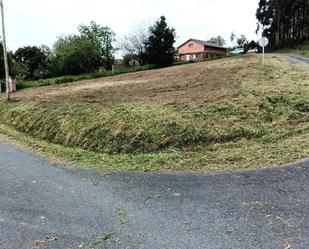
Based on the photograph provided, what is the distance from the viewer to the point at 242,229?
387cm

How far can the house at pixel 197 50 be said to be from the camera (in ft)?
201

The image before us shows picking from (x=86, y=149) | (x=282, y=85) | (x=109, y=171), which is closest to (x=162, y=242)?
(x=109, y=171)

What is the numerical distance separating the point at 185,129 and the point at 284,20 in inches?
1649

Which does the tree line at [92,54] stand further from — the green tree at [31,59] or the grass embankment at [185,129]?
the grass embankment at [185,129]

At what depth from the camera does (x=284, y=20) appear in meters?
44.7

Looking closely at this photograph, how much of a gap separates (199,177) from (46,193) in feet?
7.57

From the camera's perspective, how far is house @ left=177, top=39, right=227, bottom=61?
61219 millimetres

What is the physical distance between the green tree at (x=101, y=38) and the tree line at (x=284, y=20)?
2030 cm

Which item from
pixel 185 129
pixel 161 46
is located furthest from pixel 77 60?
pixel 185 129

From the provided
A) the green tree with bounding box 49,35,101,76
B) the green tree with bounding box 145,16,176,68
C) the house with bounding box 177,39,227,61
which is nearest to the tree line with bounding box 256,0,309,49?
the house with bounding box 177,39,227,61

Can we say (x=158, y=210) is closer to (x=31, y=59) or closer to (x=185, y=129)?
(x=185, y=129)

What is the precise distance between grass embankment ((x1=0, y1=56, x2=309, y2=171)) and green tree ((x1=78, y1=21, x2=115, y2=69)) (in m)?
35.1

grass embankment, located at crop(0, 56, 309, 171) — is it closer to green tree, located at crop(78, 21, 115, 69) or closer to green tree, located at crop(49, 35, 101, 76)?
green tree, located at crop(49, 35, 101, 76)

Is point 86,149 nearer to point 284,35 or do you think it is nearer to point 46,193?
point 46,193
